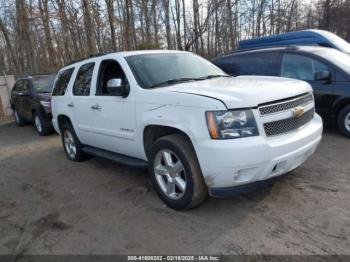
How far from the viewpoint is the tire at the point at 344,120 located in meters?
5.75

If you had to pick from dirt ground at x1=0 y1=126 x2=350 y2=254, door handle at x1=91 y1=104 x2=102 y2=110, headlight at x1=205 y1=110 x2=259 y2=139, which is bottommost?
dirt ground at x1=0 y1=126 x2=350 y2=254

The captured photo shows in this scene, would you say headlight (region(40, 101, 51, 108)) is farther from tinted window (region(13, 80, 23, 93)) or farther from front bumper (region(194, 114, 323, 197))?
front bumper (region(194, 114, 323, 197))

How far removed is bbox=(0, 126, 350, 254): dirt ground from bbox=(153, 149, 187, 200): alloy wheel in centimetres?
23

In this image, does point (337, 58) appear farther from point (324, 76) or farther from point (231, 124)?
point (231, 124)

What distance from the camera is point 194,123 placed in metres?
3.12

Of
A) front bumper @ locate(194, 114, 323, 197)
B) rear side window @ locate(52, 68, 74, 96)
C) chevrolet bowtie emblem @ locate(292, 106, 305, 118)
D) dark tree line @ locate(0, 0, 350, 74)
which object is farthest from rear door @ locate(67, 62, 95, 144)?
dark tree line @ locate(0, 0, 350, 74)

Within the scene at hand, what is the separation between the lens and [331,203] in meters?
3.46

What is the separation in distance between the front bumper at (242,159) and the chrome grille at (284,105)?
0.27 meters

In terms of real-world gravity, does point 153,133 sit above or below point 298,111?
below

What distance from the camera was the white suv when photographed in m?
2.98

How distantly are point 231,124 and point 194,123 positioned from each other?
0.38m

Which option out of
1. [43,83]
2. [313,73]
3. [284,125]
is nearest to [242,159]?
[284,125]

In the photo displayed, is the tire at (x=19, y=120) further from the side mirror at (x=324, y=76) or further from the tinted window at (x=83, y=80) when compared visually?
the side mirror at (x=324, y=76)

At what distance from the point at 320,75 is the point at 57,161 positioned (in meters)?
5.44
